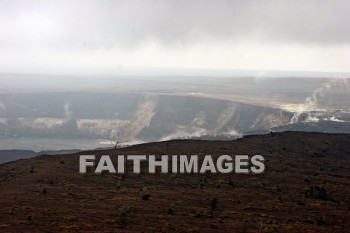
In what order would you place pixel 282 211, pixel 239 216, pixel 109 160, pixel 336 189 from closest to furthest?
pixel 239 216
pixel 282 211
pixel 336 189
pixel 109 160

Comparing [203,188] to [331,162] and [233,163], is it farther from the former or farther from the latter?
[331,162]

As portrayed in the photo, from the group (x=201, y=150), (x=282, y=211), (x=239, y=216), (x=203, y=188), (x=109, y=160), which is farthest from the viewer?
(x=201, y=150)

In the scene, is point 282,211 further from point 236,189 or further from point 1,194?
point 1,194

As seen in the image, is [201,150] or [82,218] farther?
[201,150]

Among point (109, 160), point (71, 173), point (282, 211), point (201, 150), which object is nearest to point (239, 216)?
point (282, 211)

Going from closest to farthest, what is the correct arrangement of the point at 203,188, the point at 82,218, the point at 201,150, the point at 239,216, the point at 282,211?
the point at 82,218
the point at 239,216
the point at 282,211
the point at 203,188
the point at 201,150

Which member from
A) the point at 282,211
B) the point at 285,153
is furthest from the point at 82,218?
the point at 285,153
